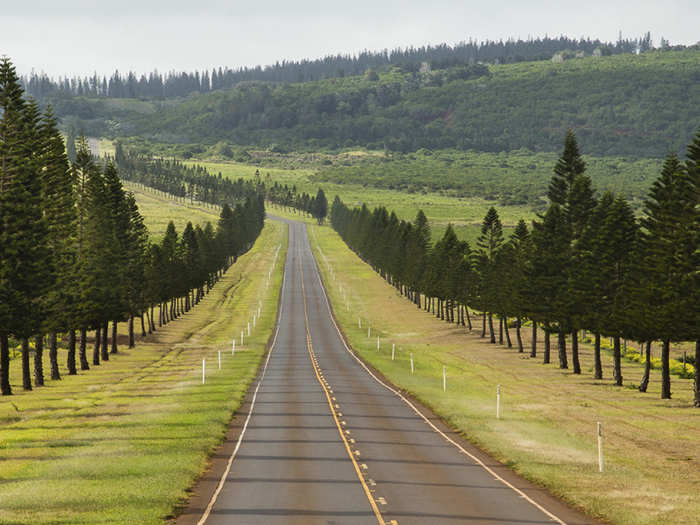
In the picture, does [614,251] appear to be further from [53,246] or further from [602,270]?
[53,246]

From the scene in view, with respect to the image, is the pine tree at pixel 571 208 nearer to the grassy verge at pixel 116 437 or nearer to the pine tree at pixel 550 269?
the pine tree at pixel 550 269

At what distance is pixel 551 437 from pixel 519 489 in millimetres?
10671

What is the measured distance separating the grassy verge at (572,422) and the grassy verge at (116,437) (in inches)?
426

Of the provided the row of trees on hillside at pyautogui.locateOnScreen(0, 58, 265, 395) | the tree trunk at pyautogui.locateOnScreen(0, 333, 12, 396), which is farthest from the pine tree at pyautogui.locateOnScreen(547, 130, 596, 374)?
the tree trunk at pyautogui.locateOnScreen(0, 333, 12, 396)

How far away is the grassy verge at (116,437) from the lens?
68.7ft

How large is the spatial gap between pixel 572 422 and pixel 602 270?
88.2ft

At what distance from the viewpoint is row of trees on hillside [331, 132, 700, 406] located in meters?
50.7

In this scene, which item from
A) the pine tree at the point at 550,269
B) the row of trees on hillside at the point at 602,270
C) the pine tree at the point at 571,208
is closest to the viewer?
the row of trees on hillside at the point at 602,270

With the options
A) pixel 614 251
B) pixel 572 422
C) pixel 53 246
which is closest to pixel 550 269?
pixel 614 251

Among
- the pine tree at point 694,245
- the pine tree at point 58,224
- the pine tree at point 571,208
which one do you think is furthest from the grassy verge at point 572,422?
the pine tree at point 58,224

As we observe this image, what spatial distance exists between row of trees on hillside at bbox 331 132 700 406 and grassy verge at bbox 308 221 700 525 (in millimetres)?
4000

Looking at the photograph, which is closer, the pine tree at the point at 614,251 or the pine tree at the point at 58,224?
the pine tree at the point at 58,224

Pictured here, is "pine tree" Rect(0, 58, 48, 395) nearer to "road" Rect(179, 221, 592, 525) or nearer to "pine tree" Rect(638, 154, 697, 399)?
"road" Rect(179, 221, 592, 525)

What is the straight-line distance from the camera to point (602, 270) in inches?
2500
